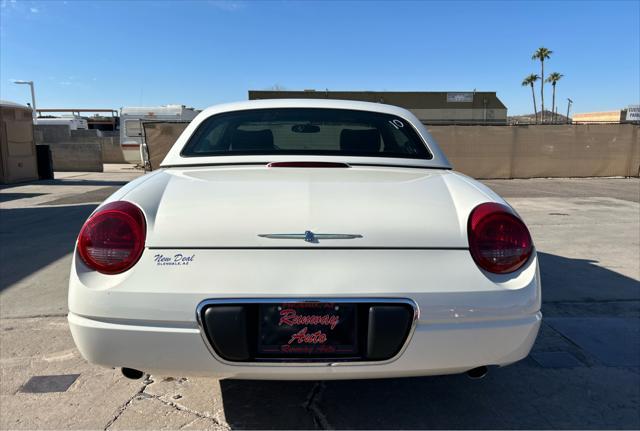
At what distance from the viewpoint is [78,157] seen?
20828 millimetres

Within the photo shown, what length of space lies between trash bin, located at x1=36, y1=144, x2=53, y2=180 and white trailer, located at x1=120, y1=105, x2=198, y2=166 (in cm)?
420

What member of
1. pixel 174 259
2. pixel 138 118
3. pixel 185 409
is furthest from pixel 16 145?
pixel 174 259

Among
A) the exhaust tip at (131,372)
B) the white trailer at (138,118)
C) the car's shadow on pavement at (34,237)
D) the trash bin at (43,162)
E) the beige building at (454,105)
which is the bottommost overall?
the car's shadow on pavement at (34,237)

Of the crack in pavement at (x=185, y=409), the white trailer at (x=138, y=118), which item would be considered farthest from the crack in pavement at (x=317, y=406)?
the white trailer at (x=138, y=118)

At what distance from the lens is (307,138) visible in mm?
4262

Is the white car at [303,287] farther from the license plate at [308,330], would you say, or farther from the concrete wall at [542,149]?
the concrete wall at [542,149]

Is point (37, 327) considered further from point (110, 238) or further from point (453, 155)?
point (453, 155)

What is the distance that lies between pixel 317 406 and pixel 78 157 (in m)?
21.9

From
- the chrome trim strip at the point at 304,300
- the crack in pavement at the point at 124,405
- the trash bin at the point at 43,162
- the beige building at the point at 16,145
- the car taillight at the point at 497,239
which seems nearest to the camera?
the chrome trim strip at the point at 304,300

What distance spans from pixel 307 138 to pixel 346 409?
258 cm

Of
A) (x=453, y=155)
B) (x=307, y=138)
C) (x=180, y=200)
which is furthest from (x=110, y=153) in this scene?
(x=180, y=200)

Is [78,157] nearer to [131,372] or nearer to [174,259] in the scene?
[131,372]

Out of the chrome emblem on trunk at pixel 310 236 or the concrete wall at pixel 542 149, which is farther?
the concrete wall at pixel 542 149

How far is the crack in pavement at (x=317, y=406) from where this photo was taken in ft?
7.45
